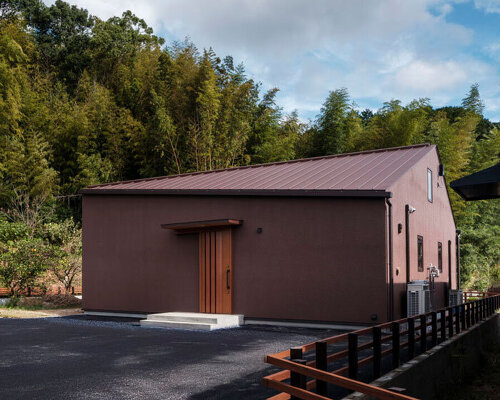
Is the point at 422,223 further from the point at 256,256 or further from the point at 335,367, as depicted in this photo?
the point at 335,367

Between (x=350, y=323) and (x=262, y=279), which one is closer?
(x=350, y=323)

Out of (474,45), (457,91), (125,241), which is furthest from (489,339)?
(457,91)

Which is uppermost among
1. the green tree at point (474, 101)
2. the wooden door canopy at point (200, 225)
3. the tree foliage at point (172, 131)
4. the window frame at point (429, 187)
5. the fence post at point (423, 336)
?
the green tree at point (474, 101)

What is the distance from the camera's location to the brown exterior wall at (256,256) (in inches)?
347

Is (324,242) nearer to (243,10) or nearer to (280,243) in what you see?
(280,243)

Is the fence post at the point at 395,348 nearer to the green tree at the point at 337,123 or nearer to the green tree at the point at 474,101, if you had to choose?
the green tree at the point at 337,123

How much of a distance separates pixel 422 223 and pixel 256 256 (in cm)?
403

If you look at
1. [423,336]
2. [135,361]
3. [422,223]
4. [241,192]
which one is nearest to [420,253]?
[422,223]

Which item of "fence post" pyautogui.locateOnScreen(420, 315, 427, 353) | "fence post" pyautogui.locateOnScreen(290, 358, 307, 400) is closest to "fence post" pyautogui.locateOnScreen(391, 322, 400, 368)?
"fence post" pyautogui.locateOnScreen(420, 315, 427, 353)

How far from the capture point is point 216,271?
9.94 m

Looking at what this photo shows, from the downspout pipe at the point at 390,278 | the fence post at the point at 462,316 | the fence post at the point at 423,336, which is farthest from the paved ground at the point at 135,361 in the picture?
the fence post at the point at 462,316

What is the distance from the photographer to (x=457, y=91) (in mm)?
21906

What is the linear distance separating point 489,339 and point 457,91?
14534 mm

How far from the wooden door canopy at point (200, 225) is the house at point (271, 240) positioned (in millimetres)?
25
